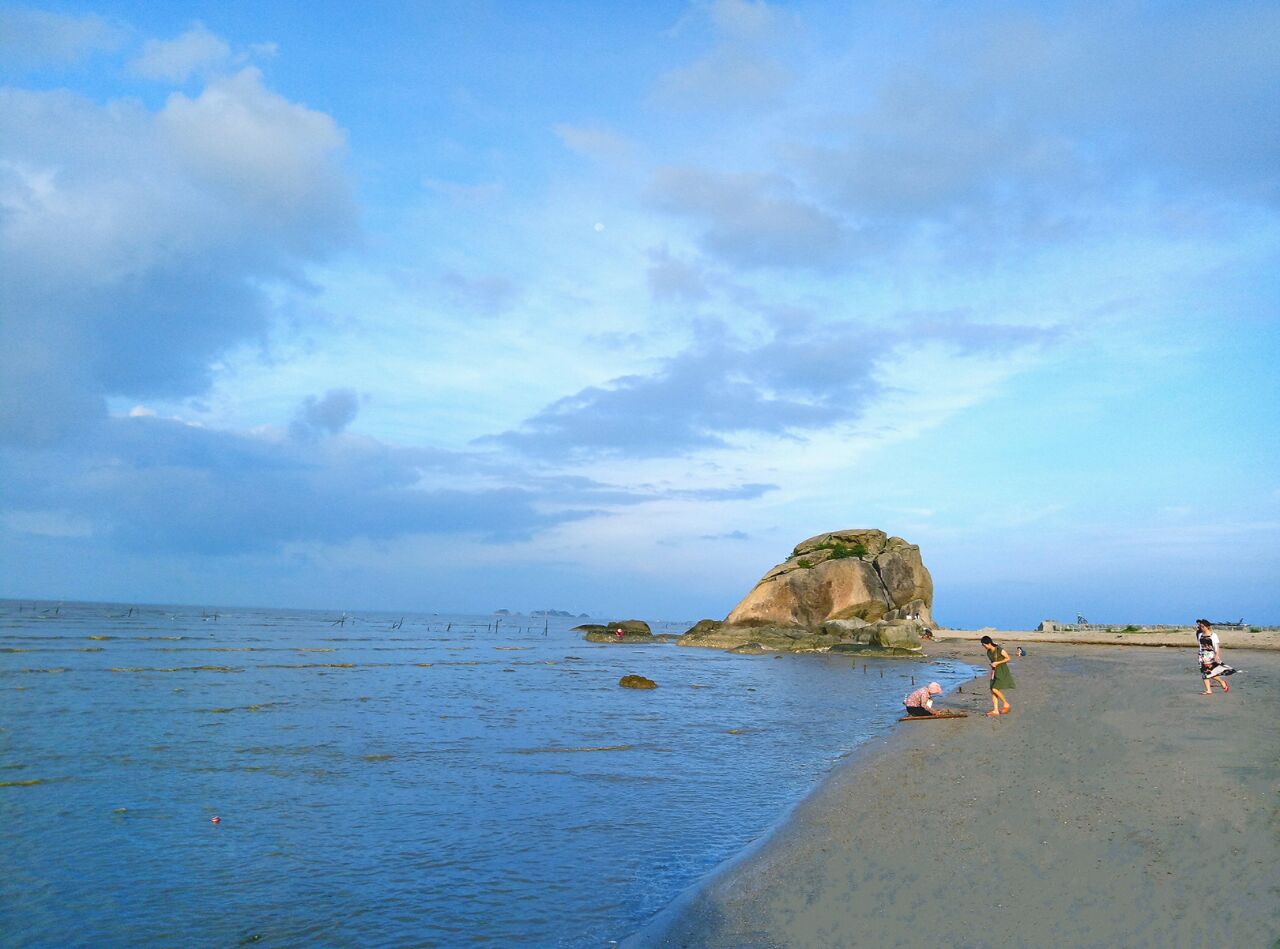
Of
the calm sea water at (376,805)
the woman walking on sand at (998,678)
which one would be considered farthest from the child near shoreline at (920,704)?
the woman walking on sand at (998,678)

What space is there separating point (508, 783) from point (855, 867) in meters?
8.71

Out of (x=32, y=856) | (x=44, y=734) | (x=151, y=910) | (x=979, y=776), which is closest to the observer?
(x=151, y=910)

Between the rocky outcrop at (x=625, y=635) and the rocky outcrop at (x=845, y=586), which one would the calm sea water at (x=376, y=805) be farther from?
the rocky outcrop at (x=625, y=635)

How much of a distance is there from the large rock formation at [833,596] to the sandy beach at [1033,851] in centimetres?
5641

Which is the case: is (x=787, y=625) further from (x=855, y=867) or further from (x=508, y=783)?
(x=855, y=867)

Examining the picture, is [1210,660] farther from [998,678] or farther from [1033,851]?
[1033,851]

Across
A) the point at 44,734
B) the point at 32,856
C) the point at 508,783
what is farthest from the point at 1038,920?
the point at 44,734

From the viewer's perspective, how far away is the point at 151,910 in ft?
29.5

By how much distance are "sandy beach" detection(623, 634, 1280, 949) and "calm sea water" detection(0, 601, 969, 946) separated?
4.74ft

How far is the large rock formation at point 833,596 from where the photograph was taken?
244 feet

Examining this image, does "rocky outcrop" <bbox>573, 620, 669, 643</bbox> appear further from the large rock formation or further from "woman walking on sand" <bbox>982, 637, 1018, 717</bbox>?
"woman walking on sand" <bbox>982, 637, 1018, 717</bbox>

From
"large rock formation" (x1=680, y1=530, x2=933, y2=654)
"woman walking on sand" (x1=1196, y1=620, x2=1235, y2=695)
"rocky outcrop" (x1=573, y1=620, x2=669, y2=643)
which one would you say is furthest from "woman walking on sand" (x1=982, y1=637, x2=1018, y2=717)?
"rocky outcrop" (x1=573, y1=620, x2=669, y2=643)

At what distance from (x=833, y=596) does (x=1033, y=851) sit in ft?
231

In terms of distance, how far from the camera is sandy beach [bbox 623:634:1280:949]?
22.3 ft
